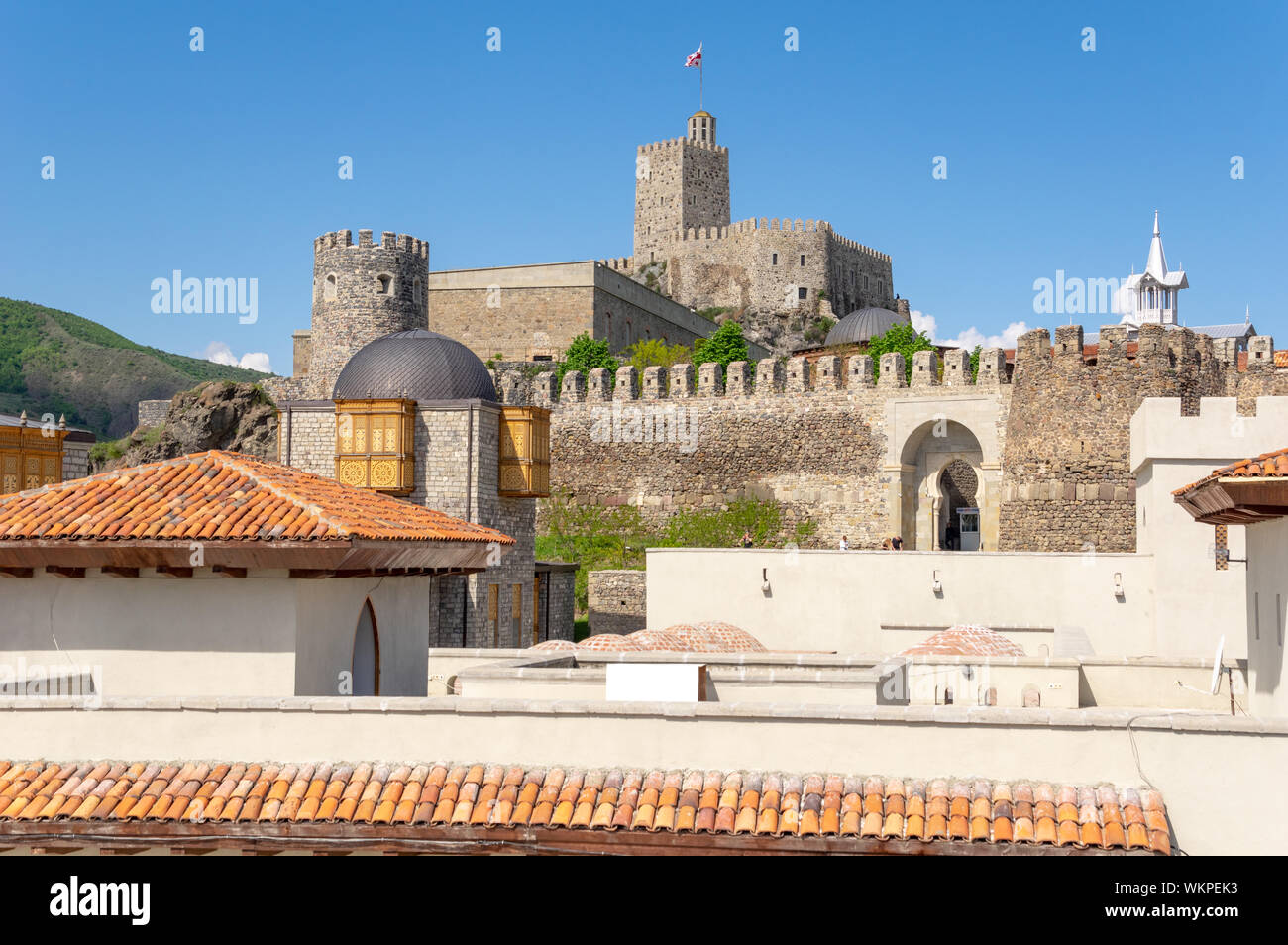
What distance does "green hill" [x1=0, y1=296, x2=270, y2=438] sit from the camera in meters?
66.6

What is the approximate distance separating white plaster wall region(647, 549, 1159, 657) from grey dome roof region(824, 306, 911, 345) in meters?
26.1

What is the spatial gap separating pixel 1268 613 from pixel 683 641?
9023mm

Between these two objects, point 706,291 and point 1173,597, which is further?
point 706,291

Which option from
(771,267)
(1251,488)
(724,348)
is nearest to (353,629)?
(1251,488)

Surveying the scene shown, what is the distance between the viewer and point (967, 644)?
17.7 meters

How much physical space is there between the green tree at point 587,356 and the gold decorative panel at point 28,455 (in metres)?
19.1

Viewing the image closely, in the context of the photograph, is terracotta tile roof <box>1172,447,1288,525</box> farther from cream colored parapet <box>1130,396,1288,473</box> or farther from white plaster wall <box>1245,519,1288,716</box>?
cream colored parapet <box>1130,396,1288,473</box>

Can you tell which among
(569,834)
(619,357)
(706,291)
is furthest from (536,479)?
(706,291)

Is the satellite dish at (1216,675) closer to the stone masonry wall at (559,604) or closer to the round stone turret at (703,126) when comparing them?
the stone masonry wall at (559,604)

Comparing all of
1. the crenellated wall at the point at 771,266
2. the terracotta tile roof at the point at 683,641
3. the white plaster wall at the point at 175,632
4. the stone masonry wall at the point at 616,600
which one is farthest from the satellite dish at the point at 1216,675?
the crenellated wall at the point at 771,266

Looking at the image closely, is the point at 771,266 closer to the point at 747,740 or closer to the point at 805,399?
the point at 805,399

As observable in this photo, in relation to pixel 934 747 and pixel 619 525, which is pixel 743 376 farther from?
pixel 934 747
